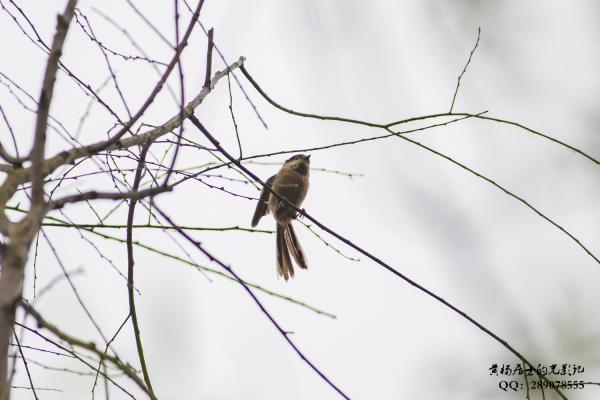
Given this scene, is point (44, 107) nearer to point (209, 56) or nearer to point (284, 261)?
point (209, 56)

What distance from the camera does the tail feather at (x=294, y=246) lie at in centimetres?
456

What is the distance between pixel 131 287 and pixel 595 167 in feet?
6.12

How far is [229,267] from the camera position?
194 cm

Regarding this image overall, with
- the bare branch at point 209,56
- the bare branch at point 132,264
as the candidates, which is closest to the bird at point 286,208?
the bare branch at point 209,56

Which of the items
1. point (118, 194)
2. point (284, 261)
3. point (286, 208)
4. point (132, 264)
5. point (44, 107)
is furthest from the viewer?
point (284, 261)

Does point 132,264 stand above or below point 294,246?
below

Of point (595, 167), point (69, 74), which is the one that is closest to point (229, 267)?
point (69, 74)

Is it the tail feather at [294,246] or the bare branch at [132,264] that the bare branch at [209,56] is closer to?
the bare branch at [132,264]

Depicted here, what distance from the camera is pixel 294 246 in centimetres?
468

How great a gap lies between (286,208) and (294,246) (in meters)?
0.28

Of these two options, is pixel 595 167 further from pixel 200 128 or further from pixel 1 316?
pixel 1 316

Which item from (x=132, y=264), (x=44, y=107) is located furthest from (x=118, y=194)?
(x=132, y=264)

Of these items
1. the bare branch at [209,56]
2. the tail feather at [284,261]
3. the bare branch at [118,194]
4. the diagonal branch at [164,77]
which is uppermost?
the tail feather at [284,261]

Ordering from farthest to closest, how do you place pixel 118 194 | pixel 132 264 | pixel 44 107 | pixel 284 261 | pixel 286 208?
pixel 284 261, pixel 286 208, pixel 132 264, pixel 118 194, pixel 44 107
